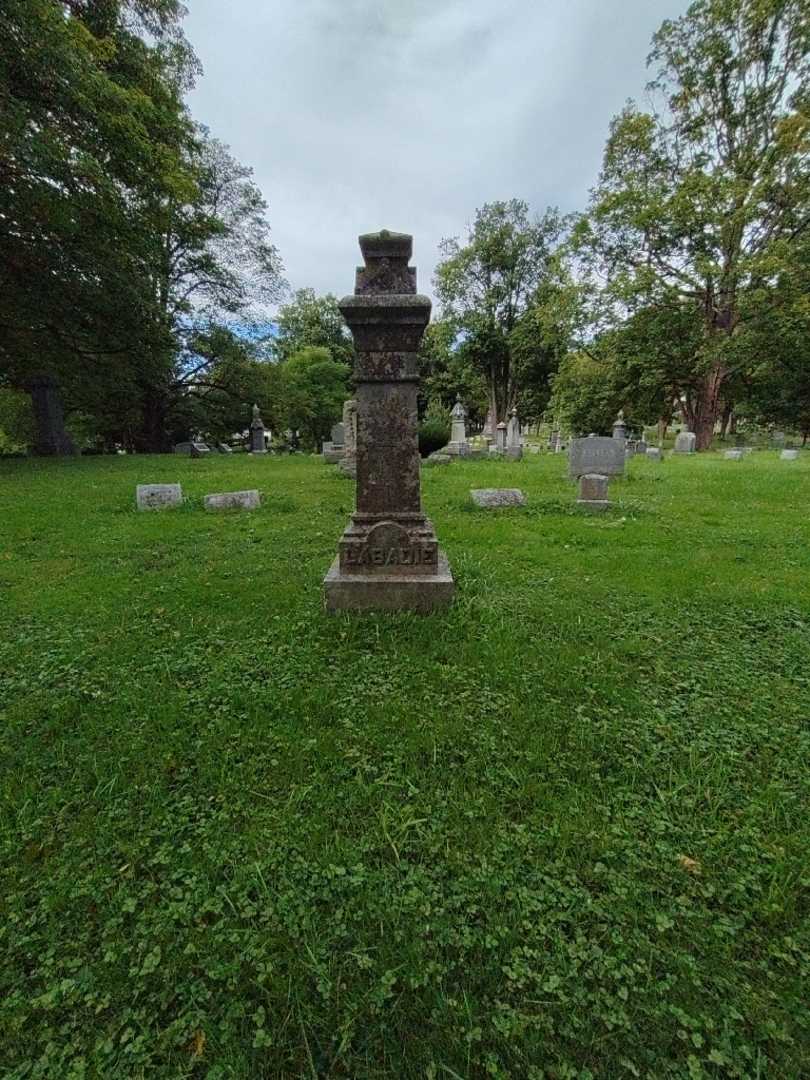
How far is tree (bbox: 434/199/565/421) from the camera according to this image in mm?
29406

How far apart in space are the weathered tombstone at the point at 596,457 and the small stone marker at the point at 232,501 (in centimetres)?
661

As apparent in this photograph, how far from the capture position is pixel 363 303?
332 cm

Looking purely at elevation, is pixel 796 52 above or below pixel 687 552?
above

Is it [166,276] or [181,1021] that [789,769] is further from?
[166,276]

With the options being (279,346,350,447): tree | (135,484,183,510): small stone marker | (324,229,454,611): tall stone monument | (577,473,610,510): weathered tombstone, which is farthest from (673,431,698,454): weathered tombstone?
(324,229,454,611): tall stone monument

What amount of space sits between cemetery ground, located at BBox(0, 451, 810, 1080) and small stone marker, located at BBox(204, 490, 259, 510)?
3.57 meters

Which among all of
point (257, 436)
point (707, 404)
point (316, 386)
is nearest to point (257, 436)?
point (257, 436)

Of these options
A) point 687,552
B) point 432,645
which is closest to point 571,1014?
point 432,645

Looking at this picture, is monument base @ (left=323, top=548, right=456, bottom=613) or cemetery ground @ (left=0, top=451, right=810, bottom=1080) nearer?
cemetery ground @ (left=0, top=451, right=810, bottom=1080)

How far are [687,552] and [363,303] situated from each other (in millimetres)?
4220

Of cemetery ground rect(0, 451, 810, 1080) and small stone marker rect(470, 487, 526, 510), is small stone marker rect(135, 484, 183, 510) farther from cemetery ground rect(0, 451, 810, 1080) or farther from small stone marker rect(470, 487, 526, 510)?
small stone marker rect(470, 487, 526, 510)

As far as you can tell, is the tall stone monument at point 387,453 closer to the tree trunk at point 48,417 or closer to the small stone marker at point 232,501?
the small stone marker at point 232,501

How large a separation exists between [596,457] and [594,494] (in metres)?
3.23

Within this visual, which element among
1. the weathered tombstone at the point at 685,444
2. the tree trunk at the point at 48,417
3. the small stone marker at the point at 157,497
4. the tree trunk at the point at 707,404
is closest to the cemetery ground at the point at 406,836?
the small stone marker at the point at 157,497
